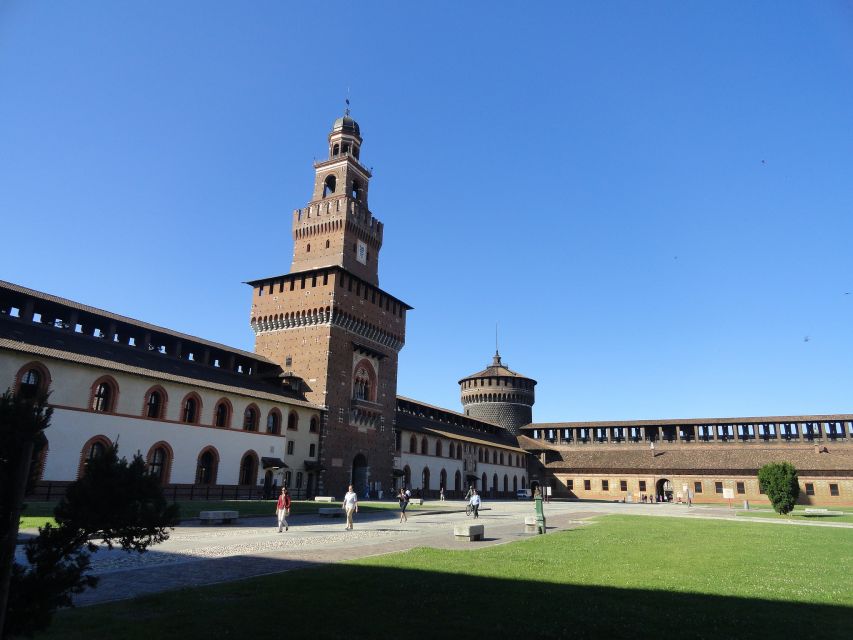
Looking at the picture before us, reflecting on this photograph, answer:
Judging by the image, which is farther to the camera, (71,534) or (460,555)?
(460,555)

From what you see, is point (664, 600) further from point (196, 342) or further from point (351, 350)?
point (351, 350)

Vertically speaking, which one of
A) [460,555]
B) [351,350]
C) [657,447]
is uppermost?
[351,350]

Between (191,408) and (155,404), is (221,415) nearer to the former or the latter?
(191,408)

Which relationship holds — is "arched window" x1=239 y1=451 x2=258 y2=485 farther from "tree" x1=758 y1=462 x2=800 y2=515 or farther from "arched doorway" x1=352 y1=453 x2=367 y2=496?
"tree" x1=758 y1=462 x2=800 y2=515

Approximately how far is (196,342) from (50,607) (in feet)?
119

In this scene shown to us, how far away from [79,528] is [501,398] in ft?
263

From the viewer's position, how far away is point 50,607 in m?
5.67

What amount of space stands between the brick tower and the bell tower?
0.31 feet

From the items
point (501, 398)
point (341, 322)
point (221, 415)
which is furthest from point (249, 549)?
point (501, 398)

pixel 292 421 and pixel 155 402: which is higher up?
pixel 155 402

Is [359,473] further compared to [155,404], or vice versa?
[359,473]

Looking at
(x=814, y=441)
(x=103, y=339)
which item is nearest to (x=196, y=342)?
(x=103, y=339)

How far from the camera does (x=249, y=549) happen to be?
15.6 metres

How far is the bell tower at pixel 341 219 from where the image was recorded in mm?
51812
